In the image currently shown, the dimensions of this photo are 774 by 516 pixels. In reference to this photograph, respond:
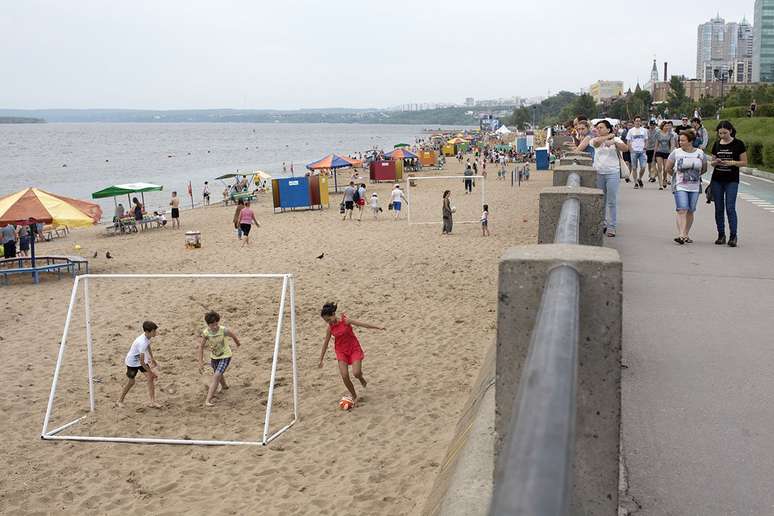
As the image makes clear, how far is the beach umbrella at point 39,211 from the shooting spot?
680 inches

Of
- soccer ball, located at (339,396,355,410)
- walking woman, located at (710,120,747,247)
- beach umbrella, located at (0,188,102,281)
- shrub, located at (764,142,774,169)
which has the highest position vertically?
walking woman, located at (710,120,747,247)

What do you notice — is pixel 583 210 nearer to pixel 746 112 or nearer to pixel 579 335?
pixel 579 335

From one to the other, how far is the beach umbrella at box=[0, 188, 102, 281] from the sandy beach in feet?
5.09

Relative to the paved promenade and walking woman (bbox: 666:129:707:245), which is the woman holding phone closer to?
walking woman (bbox: 666:129:707:245)

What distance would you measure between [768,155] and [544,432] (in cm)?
2222

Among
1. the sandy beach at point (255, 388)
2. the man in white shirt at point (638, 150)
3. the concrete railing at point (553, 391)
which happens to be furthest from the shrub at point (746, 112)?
the concrete railing at point (553, 391)

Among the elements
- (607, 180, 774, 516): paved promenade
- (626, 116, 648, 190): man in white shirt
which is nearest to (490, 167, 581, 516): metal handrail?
(607, 180, 774, 516): paved promenade

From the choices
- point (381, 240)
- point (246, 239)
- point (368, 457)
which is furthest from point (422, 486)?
point (246, 239)

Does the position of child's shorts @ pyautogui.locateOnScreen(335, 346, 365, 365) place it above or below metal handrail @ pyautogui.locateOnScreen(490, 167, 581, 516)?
below

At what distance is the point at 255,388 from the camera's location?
9.79m

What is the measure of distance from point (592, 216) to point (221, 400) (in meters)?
6.24

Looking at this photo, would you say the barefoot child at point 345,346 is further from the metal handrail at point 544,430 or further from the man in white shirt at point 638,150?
the man in white shirt at point 638,150

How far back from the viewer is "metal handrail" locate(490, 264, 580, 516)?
0.97m

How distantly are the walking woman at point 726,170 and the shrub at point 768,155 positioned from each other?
13233mm
